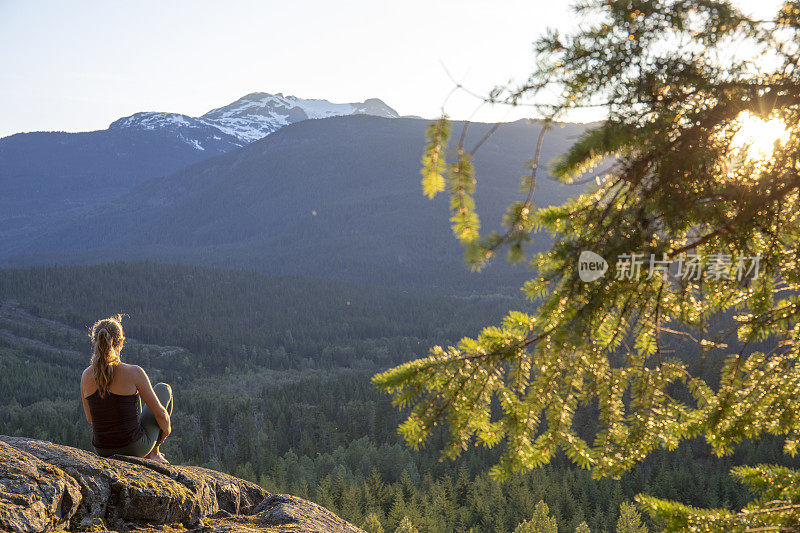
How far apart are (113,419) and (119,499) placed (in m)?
0.95

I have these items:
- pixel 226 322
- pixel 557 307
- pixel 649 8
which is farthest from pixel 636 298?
pixel 226 322

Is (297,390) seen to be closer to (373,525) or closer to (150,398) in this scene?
(373,525)

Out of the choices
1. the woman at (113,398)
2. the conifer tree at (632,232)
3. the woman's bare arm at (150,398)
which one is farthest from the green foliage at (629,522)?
the woman at (113,398)

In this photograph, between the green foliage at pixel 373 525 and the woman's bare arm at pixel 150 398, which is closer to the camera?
the woman's bare arm at pixel 150 398

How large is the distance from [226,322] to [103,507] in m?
68.2

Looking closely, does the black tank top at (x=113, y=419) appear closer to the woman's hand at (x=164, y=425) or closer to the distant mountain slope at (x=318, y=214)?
the woman's hand at (x=164, y=425)

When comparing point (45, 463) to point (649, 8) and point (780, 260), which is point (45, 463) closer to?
point (649, 8)

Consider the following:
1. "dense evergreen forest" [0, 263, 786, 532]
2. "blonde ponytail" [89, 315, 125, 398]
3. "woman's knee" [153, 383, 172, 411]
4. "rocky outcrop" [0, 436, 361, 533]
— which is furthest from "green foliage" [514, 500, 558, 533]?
"blonde ponytail" [89, 315, 125, 398]

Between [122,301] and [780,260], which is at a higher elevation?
[780,260]

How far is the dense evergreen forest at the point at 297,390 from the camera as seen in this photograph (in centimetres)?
1390

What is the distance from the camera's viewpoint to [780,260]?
8.07 feet

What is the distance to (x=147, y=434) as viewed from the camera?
4062 mm

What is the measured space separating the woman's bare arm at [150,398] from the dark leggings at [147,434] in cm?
7

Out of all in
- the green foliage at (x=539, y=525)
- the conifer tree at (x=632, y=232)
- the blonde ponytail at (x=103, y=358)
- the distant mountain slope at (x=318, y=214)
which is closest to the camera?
the conifer tree at (x=632, y=232)
